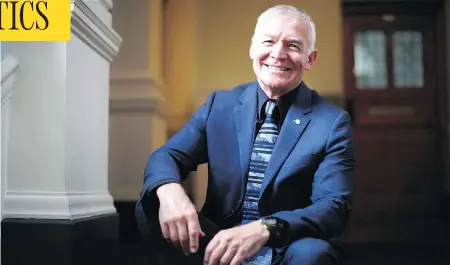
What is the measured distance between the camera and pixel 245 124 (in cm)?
Answer: 129

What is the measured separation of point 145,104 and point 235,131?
5.54ft

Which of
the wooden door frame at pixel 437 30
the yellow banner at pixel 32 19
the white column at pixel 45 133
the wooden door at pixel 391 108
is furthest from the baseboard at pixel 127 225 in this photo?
the wooden door frame at pixel 437 30

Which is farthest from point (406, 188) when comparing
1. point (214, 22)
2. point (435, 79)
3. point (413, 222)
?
point (214, 22)

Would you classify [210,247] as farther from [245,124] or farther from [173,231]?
[245,124]

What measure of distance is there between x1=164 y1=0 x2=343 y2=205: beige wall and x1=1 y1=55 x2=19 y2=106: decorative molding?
2081 millimetres

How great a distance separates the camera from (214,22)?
3.90 m

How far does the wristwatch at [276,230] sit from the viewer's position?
1088 millimetres

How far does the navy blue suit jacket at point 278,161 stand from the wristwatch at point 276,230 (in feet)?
0.10

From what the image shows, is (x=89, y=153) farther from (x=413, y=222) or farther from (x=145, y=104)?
(x=413, y=222)

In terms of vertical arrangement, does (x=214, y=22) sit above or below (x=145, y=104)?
above

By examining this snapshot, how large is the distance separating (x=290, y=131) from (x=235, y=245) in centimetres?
31

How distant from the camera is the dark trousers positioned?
1090 millimetres

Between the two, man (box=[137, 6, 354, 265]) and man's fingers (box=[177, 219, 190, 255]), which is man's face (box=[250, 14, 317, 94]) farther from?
man's fingers (box=[177, 219, 190, 255])

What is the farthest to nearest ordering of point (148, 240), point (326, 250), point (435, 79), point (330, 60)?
point (435, 79), point (330, 60), point (148, 240), point (326, 250)
